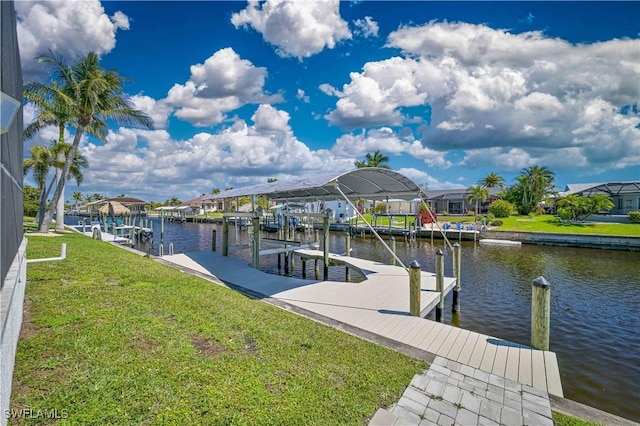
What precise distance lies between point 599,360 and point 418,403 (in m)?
6.50

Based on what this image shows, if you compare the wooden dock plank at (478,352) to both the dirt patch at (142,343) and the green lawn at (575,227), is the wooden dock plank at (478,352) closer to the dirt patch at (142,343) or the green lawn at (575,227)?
the dirt patch at (142,343)

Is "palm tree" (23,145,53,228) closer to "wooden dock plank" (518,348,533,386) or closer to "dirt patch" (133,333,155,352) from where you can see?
"dirt patch" (133,333,155,352)

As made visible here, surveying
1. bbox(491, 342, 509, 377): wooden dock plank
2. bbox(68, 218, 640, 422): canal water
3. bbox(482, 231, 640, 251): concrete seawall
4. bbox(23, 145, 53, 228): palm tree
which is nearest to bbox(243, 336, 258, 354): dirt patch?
bbox(491, 342, 509, 377): wooden dock plank

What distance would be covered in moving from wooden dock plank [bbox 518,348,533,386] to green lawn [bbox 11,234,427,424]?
1.61m

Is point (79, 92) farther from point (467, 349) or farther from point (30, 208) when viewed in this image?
point (30, 208)

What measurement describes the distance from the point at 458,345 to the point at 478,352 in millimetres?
361

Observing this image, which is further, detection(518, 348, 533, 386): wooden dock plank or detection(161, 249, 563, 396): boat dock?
detection(161, 249, 563, 396): boat dock

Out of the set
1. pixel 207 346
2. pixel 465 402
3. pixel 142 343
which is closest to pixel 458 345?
pixel 465 402

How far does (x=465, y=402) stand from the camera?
4.12m

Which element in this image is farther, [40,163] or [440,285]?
[40,163]

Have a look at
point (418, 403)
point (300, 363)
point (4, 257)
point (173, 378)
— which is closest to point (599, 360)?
point (418, 403)

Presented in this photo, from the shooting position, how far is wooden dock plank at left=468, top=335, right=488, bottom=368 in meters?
5.43

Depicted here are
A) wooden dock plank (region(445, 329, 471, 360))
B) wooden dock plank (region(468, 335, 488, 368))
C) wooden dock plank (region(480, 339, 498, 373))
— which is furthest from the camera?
wooden dock plank (region(445, 329, 471, 360))

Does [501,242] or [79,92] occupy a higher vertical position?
[79,92]
